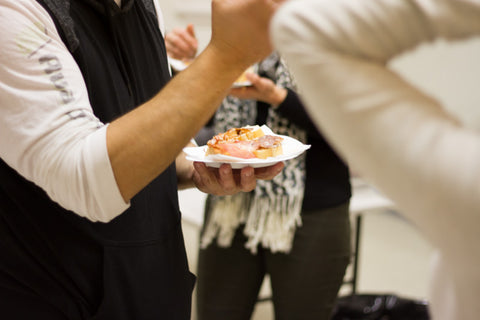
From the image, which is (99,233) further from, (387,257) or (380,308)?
(387,257)

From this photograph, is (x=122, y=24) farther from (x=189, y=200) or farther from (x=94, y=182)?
(x=189, y=200)

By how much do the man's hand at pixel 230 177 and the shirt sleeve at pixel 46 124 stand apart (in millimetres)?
282

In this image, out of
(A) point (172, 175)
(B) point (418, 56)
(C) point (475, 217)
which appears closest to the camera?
(C) point (475, 217)

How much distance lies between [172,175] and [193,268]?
7.27 feet

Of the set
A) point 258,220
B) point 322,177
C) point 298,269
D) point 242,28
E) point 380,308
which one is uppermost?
point 242,28

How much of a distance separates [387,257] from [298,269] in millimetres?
1996

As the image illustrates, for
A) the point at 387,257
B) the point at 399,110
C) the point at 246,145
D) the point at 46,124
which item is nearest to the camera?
the point at 399,110

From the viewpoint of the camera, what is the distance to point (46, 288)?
89 cm

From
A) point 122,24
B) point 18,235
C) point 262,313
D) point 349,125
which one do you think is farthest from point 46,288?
point 262,313

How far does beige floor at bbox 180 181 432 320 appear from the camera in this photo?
2.99m

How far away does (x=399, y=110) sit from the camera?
44 centimetres

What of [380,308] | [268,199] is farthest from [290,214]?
[380,308]

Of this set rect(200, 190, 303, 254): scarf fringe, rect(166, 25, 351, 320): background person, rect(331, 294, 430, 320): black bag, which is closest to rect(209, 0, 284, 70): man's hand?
rect(166, 25, 351, 320): background person

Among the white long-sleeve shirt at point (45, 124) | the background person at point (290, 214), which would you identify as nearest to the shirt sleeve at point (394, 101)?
the white long-sleeve shirt at point (45, 124)
